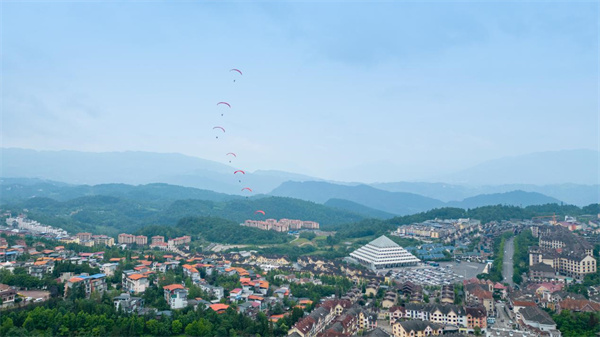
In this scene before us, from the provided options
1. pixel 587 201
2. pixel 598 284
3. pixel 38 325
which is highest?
pixel 587 201

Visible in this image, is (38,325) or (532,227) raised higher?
(532,227)

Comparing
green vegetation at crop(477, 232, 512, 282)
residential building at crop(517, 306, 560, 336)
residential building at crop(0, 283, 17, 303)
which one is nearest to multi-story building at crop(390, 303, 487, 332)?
residential building at crop(517, 306, 560, 336)

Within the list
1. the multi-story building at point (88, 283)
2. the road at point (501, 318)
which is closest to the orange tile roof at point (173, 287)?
the multi-story building at point (88, 283)

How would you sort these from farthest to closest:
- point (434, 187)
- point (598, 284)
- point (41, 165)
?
1. point (41, 165)
2. point (434, 187)
3. point (598, 284)

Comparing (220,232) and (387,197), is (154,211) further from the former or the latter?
(387,197)

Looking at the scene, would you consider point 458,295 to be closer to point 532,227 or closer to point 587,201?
point 532,227

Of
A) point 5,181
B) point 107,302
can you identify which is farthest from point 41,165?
point 107,302
